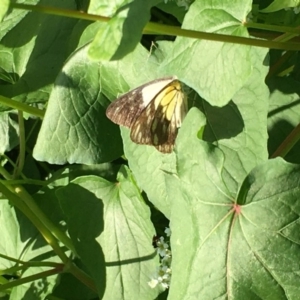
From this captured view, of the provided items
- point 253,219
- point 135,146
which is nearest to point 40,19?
point 135,146

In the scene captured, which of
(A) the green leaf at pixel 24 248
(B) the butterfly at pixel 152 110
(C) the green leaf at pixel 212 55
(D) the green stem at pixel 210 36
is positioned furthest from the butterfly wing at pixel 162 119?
(A) the green leaf at pixel 24 248

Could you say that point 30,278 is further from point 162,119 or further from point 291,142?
point 291,142

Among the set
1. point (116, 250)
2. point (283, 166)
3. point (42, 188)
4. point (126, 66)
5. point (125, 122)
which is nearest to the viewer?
point (283, 166)

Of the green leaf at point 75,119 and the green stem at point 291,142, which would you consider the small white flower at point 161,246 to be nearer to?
the green leaf at point 75,119

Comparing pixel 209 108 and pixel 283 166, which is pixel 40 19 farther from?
pixel 283 166

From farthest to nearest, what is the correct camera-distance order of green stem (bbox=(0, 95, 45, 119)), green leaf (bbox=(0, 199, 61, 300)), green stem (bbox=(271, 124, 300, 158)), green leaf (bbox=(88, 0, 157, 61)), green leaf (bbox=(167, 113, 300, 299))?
green leaf (bbox=(0, 199, 61, 300))
green stem (bbox=(0, 95, 45, 119))
green stem (bbox=(271, 124, 300, 158))
green leaf (bbox=(167, 113, 300, 299))
green leaf (bbox=(88, 0, 157, 61))

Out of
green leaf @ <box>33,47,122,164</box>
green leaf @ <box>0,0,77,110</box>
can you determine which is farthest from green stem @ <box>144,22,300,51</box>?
green leaf @ <box>0,0,77,110</box>

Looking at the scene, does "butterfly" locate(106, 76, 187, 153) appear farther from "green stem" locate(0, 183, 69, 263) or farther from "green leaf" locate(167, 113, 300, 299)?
"green stem" locate(0, 183, 69, 263)
